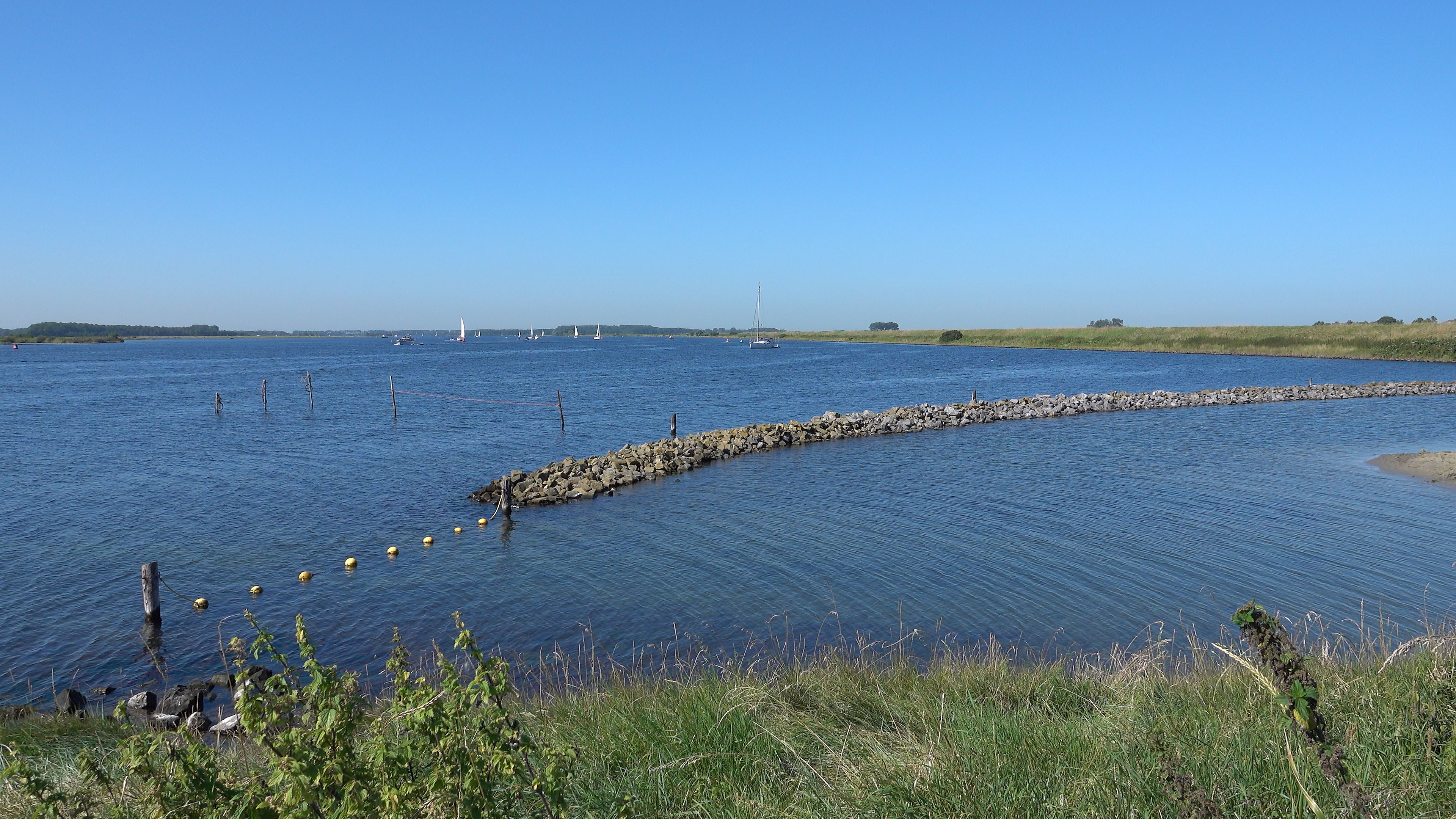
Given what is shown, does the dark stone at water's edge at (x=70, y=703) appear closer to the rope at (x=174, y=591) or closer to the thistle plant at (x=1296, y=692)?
the rope at (x=174, y=591)

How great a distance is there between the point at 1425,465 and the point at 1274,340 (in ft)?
326

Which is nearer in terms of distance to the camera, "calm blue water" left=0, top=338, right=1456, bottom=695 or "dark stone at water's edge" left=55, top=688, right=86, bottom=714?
"dark stone at water's edge" left=55, top=688, right=86, bottom=714

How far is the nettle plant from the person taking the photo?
3.74 metres

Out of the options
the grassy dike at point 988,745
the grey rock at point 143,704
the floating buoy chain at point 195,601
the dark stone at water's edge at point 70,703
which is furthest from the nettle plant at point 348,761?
the floating buoy chain at point 195,601

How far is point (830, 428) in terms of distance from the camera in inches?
1467

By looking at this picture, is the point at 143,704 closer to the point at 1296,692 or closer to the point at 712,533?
the point at 712,533

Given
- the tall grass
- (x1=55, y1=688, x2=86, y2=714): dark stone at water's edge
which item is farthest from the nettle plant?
(x1=55, y1=688, x2=86, y2=714): dark stone at water's edge

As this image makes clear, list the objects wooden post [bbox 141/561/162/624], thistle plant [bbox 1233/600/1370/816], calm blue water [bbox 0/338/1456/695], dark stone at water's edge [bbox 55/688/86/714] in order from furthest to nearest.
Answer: wooden post [bbox 141/561/162/624] → calm blue water [bbox 0/338/1456/695] → dark stone at water's edge [bbox 55/688/86/714] → thistle plant [bbox 1233/600/1370/816]

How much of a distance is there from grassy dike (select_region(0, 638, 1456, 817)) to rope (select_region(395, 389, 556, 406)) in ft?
150

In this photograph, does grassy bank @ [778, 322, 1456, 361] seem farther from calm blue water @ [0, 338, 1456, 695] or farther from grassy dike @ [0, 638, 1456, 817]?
grassy dike @ [0, 638, 1456, 817]

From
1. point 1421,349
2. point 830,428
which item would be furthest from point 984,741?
point 1421,349

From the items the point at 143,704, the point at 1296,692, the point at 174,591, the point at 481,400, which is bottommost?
the point at 143,704

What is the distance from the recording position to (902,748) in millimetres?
6031

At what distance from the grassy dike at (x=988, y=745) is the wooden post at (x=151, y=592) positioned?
647cm
